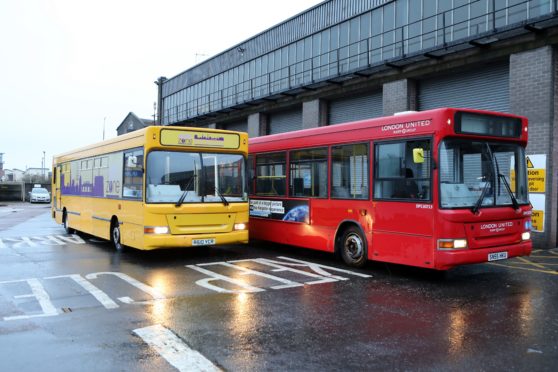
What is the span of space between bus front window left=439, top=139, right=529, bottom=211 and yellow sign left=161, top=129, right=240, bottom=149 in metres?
4.94

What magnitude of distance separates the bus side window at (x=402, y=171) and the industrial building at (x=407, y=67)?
7042mm

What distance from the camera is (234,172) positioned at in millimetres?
11148

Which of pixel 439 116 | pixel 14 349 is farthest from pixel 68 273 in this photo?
pixel 439 116

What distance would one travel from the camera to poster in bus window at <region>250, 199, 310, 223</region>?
37.0ft

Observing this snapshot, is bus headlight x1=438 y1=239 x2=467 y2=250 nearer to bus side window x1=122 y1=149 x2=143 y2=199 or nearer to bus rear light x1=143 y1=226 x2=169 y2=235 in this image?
bus rear light x1=143 y1=226 x2=169 y2=235

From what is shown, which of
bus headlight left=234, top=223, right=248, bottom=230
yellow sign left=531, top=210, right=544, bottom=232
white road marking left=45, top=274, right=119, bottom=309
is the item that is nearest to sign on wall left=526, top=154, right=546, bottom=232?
yellow sign left=531, top=210, right=544, bottom=232

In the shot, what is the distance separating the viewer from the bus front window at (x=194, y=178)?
10.2 meters

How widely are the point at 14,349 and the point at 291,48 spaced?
24.2 metres

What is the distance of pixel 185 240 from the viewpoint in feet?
33.8

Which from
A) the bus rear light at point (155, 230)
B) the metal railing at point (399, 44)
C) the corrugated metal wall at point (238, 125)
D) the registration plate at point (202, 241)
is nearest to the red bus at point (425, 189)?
the registration plate at point (202, 241)

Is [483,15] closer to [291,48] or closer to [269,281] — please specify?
[269,281]

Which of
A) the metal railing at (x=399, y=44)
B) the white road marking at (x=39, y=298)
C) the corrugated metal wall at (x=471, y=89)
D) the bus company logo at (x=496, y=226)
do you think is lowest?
the white road marking at (x=39, y=298)

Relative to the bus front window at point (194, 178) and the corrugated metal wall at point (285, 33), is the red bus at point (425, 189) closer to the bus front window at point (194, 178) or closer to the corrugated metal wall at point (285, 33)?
the bus front window at point (194, 178)

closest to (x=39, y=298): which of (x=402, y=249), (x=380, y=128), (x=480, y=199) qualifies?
(x=402, y=249)
